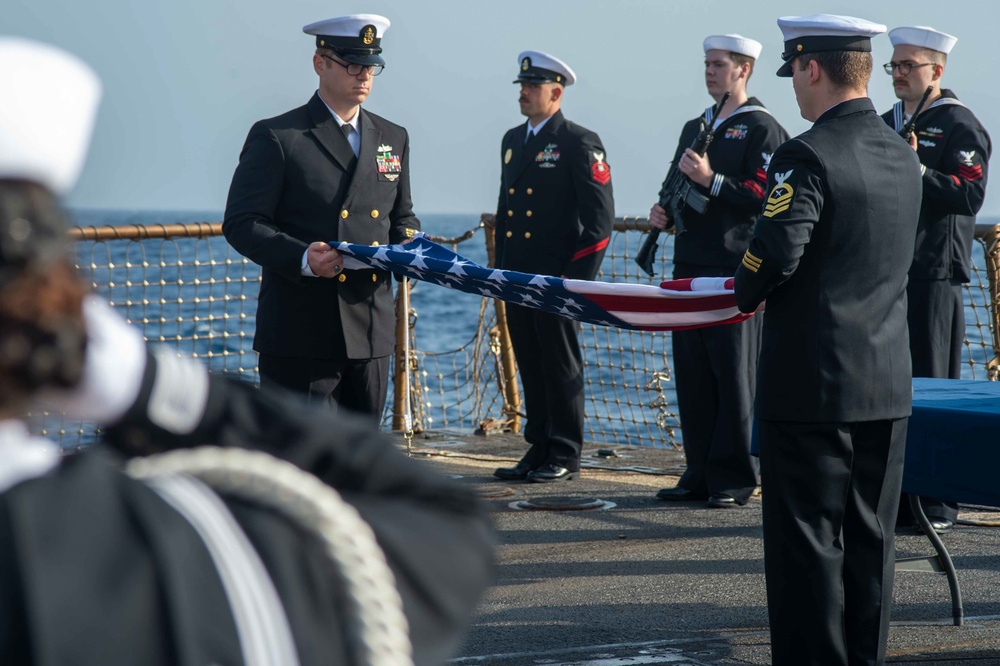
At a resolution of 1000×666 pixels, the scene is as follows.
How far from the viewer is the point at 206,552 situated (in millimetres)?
979

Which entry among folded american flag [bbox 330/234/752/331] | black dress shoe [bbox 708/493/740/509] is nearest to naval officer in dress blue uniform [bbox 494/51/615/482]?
black dress shoe [bbox 708/493/740/509]

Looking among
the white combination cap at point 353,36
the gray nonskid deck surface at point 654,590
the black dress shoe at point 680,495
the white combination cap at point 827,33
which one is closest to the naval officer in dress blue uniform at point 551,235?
the gray nonskid deck surface at point 654,590

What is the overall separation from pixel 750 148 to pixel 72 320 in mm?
5632

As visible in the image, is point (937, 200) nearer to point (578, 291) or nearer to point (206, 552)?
point (578, 291)

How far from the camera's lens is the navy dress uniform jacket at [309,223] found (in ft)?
15.4

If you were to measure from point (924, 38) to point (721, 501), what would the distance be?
2.50m

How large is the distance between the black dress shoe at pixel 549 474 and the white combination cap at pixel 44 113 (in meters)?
5.98

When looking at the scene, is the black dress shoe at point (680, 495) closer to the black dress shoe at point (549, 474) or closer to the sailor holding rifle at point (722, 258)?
the sailor holding rifle at point (722, 258)

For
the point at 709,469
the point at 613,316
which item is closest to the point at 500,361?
the point at 709,469

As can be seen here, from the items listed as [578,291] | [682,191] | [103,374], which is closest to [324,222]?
[578,291]

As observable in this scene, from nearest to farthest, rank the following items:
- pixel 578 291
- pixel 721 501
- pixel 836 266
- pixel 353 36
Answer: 1. pixel 836 266
2. pixel 353 36
3. pixel 578 291
4. pixel 721 501

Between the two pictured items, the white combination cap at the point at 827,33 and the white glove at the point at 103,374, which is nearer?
the white glove at the point at 103,374

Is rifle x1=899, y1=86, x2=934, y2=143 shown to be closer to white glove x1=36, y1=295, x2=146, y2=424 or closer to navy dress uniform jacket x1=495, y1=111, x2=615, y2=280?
navy dress uniform jacket x1=495, y1=111, x2=615, y2=280

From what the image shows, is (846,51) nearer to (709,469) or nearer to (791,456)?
(791,456)
